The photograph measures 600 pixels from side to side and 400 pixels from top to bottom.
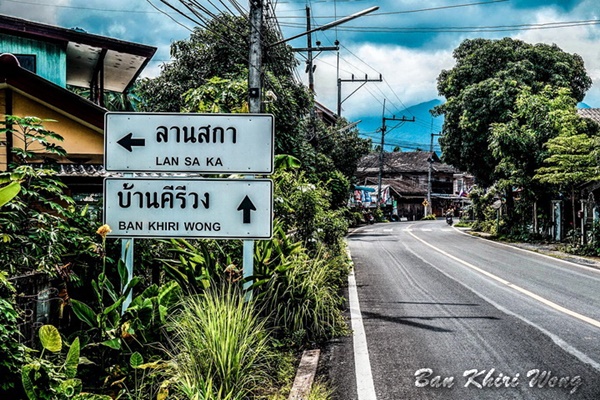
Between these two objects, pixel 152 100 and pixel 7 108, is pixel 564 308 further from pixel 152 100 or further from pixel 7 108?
pixel 152 100

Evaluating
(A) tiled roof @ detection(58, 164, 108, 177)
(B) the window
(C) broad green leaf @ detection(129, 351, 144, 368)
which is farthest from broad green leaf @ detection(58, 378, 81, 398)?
(B) the window

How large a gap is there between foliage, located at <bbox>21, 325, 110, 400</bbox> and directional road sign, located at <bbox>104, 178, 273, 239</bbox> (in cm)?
187

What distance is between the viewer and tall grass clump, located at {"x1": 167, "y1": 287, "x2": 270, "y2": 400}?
15.5 feet

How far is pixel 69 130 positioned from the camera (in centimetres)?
1045

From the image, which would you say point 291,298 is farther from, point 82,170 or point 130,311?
point 82,170

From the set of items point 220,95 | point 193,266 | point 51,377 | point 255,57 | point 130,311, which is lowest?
point 51,377

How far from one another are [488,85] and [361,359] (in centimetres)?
2817

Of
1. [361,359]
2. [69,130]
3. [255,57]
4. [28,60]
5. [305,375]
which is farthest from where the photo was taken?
[28,60]

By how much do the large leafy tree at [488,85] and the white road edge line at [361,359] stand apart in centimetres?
2332

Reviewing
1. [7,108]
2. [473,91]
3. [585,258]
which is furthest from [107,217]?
[473,91]

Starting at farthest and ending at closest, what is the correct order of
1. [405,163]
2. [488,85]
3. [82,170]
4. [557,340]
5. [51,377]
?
[405,163] → [488,85] → [82,170] → [557,340] → [51,377]

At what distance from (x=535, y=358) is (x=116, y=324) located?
4500 millimetres

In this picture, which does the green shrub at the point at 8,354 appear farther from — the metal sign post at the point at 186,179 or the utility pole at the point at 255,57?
the utility pole at the point at 255,57

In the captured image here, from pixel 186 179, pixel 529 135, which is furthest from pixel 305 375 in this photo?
pixel 529 135
